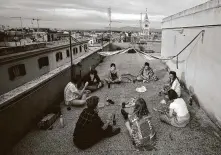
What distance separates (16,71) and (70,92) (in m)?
5.47

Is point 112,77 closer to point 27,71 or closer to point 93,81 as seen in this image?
point 93,81

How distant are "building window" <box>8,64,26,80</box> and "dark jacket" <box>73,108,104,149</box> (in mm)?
7412

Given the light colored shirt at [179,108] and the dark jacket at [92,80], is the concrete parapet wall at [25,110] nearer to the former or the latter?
the dark jacket at [92,80]

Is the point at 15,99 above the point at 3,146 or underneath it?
above

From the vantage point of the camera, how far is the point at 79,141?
453 cm

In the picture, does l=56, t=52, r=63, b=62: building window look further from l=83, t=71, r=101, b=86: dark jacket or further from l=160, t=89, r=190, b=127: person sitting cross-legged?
l=160, t=89, r=190, b=127: person sitting cross-legged

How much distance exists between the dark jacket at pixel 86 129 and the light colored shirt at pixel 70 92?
2.53 meters

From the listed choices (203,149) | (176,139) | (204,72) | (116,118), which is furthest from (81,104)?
(204,72)

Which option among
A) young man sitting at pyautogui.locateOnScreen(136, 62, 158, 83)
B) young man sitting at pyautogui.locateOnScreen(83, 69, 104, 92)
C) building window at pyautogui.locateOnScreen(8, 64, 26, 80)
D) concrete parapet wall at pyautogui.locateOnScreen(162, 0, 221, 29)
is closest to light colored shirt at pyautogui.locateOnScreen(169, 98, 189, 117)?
concrete parapet wall at pyautogui.locateOnScreen(162, 0, 221, 29)

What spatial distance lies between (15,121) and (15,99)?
0.59 m

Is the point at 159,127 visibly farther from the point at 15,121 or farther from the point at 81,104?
the point at 15,121

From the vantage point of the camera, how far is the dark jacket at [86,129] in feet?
14.6

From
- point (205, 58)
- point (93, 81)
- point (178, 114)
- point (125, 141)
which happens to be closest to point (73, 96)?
point (93, 81)

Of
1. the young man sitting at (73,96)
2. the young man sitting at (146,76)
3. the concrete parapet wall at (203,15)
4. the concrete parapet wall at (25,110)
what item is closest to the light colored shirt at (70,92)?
the young man sitting at (73,96)
